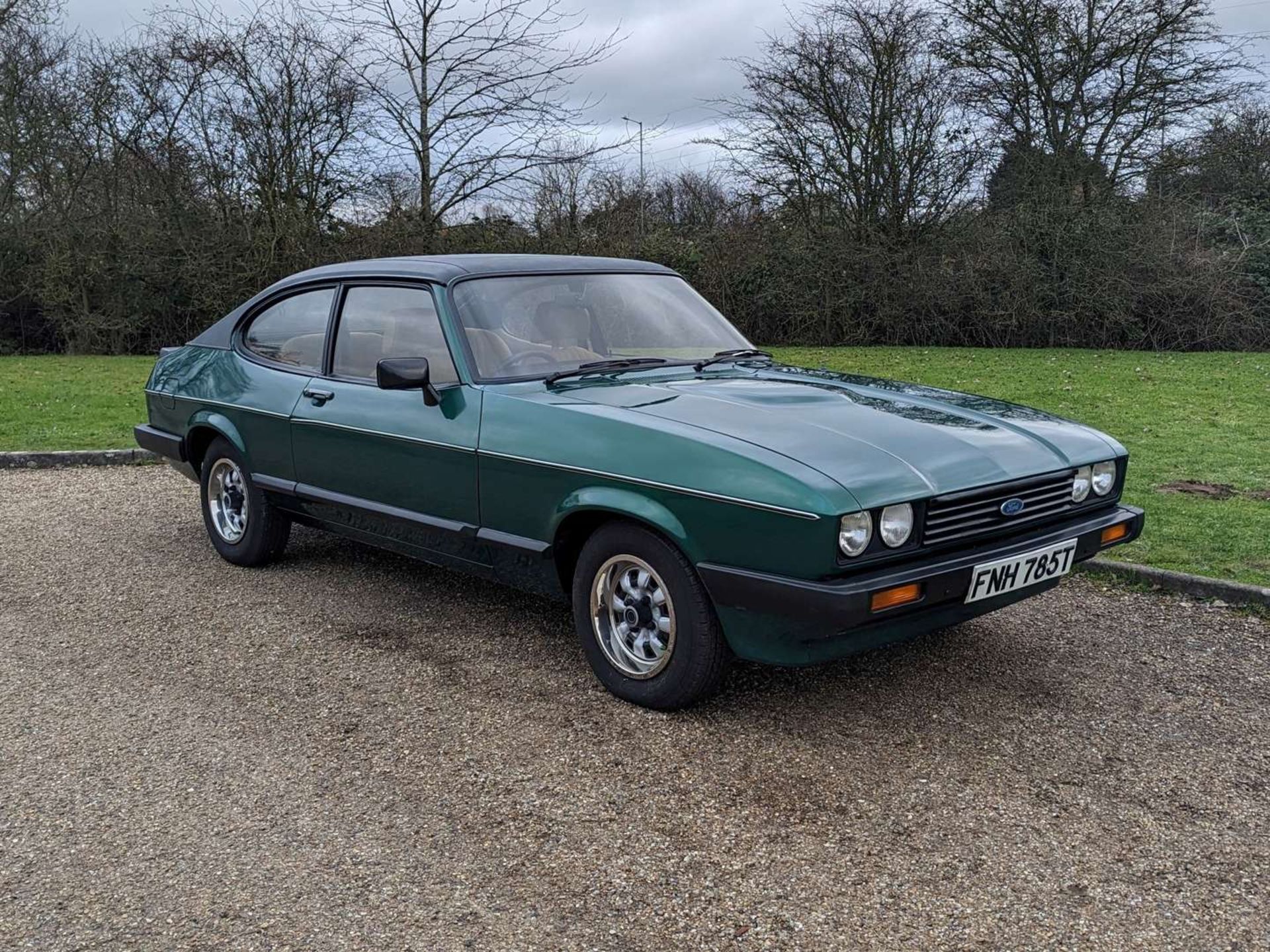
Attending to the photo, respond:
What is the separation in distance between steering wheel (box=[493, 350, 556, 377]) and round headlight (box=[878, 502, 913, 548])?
171 centimetres

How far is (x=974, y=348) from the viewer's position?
18.6 m

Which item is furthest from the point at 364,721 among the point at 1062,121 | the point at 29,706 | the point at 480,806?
the point at 1062,121

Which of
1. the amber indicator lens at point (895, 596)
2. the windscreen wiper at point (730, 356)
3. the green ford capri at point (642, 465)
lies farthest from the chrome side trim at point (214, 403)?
the amber indicator lens at point (895, 596)

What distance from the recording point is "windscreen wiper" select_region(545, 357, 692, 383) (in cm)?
441

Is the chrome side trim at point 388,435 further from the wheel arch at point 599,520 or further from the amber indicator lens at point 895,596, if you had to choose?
the amber indicator lens at point 895,596

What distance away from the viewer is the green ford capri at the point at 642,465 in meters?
3.35

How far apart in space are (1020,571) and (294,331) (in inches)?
145

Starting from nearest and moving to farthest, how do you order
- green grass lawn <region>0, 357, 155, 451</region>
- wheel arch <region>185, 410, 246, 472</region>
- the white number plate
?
the white number plate, wheel arch <region>185, 410, 246, 472</region>, green grass lawn <region>0, 357, 155, 451</region>

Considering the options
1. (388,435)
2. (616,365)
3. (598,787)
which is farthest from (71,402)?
(598,787)

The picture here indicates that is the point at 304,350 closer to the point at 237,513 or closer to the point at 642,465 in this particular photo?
the point at 237,513

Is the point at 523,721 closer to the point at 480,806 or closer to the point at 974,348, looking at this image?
the point at 480,806

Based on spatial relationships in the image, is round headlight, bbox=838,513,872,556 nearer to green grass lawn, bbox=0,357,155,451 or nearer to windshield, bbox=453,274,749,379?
windshield, bbox=453,274,749,379

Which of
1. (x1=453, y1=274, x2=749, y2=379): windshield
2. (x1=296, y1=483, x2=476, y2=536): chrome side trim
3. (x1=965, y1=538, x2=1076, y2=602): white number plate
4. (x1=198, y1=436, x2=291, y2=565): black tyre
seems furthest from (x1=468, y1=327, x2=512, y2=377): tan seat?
(x1=965, y1=538, x2=1076, y2=602): white number plate

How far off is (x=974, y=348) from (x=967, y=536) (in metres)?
16.0
